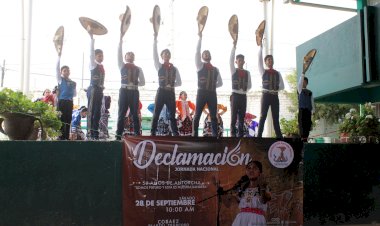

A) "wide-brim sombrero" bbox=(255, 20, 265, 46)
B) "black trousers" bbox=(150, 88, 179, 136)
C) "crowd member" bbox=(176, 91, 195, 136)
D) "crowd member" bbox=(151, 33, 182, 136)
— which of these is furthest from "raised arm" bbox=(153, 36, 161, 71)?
"crowd member" bbox=(176, 91, 195, 136)

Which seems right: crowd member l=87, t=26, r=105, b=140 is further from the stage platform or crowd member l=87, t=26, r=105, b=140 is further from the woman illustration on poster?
the woman illustration on poster

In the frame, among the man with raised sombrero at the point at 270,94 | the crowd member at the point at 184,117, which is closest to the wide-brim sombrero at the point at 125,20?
the man with raised sombrero at the point at 270,94

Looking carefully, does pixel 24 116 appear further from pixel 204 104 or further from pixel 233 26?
pixel 233 26

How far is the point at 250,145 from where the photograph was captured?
7.26m

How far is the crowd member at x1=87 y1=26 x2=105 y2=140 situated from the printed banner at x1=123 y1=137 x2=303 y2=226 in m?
1.44

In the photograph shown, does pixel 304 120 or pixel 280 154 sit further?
pixel 304 120

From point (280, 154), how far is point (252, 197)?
2.75ft

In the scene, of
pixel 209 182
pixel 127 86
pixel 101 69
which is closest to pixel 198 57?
pixel 127 86

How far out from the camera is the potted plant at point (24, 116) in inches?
281

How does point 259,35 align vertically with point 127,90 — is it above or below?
above

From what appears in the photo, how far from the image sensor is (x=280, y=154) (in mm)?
7359

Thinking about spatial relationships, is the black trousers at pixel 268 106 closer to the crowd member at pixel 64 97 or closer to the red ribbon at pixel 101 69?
the red ribbon at pixel 101 69

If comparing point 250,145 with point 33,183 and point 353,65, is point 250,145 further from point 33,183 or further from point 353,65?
point 353,65

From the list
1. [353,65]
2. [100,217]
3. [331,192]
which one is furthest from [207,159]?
[353,65]
